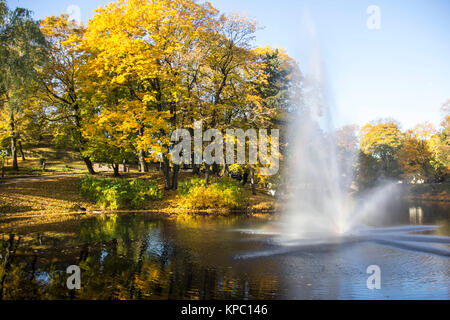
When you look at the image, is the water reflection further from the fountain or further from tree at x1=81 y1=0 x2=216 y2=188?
tree at x1=81 y1=0 x2=216 y2=188

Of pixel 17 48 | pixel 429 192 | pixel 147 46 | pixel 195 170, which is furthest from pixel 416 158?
pixel 17 48

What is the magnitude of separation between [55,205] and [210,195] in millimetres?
10271

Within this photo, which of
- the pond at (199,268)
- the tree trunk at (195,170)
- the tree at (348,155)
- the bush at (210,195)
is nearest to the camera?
the pond at (199,268)

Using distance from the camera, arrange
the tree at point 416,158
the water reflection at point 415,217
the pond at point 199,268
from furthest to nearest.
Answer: the tree at point 416,158 → the water reflection at point 415,217 → the pond at point 199,268

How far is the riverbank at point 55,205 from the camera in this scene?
66.8 feet

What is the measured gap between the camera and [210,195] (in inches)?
1021

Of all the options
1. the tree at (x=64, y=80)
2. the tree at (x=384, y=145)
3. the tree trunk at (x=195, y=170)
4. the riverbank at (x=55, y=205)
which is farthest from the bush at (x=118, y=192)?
the tree at (x=384, y=145)

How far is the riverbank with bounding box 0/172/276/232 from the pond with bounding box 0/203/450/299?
5736mm

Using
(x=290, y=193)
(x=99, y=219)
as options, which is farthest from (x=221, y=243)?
(x=290, y=193)

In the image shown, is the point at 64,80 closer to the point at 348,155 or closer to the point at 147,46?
the point at 147,46

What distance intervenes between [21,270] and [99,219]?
36.5 ft

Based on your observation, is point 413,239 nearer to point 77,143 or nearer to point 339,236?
point 339,236

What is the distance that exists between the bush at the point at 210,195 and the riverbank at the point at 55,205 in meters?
0.47

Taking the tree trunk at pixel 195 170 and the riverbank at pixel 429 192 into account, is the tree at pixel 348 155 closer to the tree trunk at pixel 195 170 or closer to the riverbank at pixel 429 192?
the riverbank at pixel 429 192
